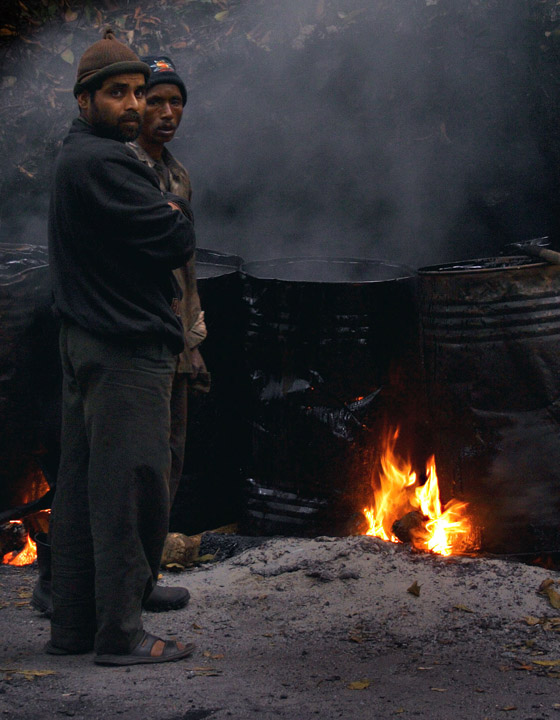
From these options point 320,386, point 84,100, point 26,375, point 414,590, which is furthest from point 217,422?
point 84,100

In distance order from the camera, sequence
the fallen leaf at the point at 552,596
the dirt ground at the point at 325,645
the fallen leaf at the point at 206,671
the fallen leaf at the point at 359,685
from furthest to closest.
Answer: the fallen leaf at the point at 552,596, the fallen leaf at the point at 206,671, the fallen leaf at the point at 359,685, the dirt ground at the point at 325,645

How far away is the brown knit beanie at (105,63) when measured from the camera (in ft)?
10.3

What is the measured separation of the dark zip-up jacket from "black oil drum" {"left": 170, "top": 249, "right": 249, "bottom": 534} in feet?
5.56

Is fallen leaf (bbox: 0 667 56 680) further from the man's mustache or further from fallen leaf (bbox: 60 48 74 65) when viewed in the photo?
fallen leaf (bbox: 60 48 74 65)

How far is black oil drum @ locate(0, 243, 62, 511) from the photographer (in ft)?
15.1

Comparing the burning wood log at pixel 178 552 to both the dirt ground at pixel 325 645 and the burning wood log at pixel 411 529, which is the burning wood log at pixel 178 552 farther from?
the burning wood log at pixel 411 529

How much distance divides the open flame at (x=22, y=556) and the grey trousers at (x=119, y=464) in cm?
153

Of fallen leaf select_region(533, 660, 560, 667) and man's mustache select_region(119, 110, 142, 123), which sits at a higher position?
man's mustache select_region(119, 110, 142, 123)

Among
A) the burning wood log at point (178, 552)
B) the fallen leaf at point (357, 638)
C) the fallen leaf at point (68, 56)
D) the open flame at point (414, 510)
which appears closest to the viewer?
the fallen leaf at point (357, 638)

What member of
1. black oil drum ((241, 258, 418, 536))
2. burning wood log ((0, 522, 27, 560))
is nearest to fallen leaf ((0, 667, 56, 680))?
burning wood log ((0, 522, 27, 560))

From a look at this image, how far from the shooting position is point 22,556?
191 inches

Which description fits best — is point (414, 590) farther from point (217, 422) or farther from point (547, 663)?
point (217, 422)

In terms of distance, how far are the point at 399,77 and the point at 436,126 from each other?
1.25 feet

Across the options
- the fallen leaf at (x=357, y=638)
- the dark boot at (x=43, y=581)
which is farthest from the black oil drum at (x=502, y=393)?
the dark boot at (x=43, y=581)
